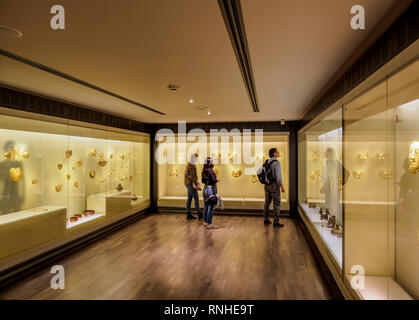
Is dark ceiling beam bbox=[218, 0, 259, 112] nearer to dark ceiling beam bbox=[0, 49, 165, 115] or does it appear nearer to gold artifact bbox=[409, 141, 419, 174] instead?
gold artifact bbox=[409, 141, 419, 174]

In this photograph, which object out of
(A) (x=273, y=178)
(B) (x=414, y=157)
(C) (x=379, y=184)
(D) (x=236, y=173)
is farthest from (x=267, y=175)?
(B) (x=414, y=157)

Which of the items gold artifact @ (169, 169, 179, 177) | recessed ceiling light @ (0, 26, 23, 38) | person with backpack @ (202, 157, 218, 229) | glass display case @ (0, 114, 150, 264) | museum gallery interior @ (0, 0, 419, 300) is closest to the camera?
museum gallery interior @ (0, 0, 419, 300)

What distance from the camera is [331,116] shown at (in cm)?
334

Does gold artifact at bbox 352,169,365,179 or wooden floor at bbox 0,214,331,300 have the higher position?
gold artifact at bbox 352,169,365,179

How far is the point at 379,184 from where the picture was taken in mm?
2273

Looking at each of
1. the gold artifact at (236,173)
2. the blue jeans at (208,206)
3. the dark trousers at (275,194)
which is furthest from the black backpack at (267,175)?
the gold artifact at (236,173)

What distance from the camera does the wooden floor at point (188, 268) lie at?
297cm

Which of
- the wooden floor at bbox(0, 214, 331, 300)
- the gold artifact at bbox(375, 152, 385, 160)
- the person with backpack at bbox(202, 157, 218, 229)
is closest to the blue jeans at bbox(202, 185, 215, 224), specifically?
the person with backpack at bbox(202, 157, 218, 229)

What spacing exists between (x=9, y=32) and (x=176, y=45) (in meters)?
1.30

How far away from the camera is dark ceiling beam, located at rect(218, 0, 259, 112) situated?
5.39 feet

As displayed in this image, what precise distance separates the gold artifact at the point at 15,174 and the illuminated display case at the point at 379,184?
4409mm

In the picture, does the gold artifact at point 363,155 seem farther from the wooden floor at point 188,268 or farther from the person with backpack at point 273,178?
the person with backpack at point 273,178

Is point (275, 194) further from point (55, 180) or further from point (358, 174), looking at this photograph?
point (55, 180)

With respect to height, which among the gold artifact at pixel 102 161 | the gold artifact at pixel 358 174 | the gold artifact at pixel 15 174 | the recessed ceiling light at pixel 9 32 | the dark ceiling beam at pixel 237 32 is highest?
the dark ceiling beam at pixel 237 32
